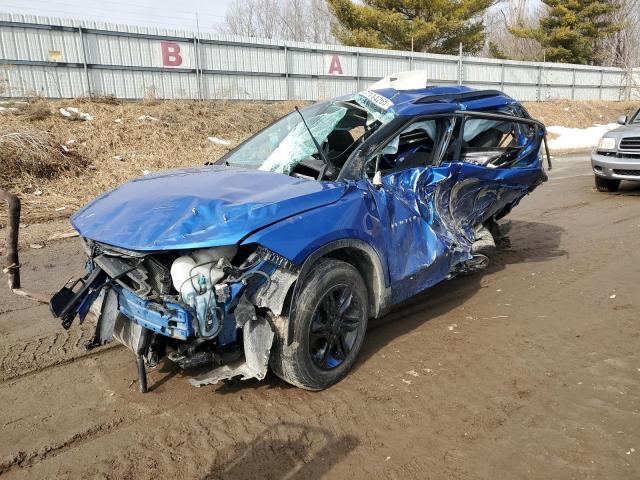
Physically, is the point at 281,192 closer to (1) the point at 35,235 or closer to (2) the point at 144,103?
(1) the point at 35,235

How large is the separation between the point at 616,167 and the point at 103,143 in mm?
10794

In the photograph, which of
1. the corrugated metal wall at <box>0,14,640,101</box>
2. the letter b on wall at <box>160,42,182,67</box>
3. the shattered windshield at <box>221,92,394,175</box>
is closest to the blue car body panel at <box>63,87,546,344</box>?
the shattered windshield at <box>221,92,394,175</box>

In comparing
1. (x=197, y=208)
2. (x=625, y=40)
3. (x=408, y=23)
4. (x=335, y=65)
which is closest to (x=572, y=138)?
(x=335, y=65)

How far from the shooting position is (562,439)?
2.85 meters

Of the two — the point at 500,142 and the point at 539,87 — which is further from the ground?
the point at 539,87

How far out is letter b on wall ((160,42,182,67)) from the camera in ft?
51.2

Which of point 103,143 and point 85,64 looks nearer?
point 103,143

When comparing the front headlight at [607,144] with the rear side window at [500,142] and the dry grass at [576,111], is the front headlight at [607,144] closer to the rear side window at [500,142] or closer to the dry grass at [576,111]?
the rear side window at [500,142]

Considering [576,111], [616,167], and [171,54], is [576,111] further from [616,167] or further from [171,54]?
[171,54]

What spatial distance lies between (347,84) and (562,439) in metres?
19.0

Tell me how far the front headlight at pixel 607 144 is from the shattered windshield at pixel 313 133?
7.34m

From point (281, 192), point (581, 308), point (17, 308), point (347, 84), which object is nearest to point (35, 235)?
point (17, 308)

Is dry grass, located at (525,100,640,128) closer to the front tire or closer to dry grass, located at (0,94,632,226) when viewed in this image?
dry grass, located at (0,94,632,226)

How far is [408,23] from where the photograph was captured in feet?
95.1
